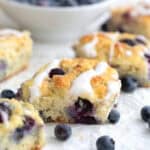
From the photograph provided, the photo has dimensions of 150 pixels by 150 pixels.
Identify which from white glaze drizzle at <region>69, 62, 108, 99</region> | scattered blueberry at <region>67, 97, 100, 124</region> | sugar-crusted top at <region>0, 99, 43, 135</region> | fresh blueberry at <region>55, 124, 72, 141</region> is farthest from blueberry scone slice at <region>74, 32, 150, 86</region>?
sugar-crusted top at <region>0, 99, 43, 135</region>

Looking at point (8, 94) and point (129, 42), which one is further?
point (129, 42)

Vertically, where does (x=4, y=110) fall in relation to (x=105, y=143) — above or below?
above

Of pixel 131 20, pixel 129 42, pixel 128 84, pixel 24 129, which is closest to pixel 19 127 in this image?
pixel 24 129

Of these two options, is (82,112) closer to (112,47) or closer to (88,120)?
(88,120)

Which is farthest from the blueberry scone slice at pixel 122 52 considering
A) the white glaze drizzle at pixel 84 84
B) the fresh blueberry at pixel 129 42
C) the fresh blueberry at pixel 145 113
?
the fresh blueberry at pixel 145 113

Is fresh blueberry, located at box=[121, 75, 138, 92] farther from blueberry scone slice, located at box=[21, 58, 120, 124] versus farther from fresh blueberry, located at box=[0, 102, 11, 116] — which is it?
fresh blueberry, located at box=[0, 102, 11, 116]
